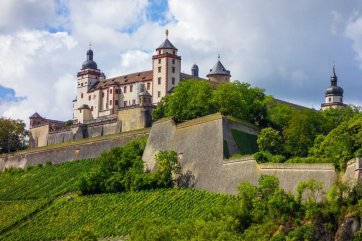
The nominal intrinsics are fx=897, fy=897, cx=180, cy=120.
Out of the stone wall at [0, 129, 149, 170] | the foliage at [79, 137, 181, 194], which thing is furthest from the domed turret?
the foliage at [79, 137, 181, 194]

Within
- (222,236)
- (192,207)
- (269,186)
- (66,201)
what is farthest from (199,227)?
(66,201)

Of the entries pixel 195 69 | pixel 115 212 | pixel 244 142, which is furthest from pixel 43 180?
pixel 195 69

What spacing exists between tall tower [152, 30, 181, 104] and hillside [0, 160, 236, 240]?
1832 centimetres

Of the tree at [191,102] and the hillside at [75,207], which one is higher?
the tree at [191,102]

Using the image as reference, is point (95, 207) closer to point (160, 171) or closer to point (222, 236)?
point (160, 171)

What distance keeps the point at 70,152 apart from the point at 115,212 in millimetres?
25377

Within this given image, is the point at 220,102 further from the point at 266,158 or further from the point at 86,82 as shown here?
the point at 86,82

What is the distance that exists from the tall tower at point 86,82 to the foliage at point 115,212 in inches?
1610

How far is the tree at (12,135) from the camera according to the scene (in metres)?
112

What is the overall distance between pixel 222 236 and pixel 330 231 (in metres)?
6.92

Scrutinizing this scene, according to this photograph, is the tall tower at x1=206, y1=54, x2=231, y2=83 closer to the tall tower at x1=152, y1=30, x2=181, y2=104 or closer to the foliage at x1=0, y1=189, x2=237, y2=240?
the tall tower at x1=152, y1=30, x2=181, y2=104

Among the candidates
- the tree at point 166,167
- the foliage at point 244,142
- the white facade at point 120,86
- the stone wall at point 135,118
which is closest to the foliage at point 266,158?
the foliage at point 244,142

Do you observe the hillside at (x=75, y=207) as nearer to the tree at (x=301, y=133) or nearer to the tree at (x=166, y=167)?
the tree at (x=166, y=167)

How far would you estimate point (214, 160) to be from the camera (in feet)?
230
